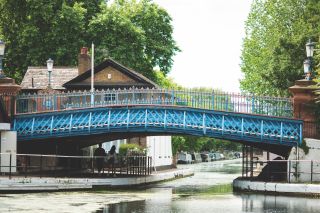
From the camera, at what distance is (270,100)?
3703 cm

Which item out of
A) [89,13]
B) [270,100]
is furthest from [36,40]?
[270,100]

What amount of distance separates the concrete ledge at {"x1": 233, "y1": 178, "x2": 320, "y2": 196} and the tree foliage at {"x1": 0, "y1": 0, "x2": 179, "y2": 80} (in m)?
28.5

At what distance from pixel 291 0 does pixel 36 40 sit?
73.9 feet

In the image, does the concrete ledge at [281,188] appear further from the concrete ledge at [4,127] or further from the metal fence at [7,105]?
the metal fence at [7,105]

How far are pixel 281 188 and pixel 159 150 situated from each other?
30.1m

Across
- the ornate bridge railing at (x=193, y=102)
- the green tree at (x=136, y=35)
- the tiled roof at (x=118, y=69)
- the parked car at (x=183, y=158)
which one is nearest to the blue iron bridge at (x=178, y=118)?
the ornate bridge railing at (x=193, y=102)

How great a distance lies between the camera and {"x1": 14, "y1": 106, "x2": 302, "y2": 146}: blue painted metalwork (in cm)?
3600

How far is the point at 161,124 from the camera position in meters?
36.8

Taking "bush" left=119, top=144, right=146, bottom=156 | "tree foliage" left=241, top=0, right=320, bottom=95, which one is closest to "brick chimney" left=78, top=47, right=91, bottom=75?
"bush" left=119, top=144, right=146, bottom=156

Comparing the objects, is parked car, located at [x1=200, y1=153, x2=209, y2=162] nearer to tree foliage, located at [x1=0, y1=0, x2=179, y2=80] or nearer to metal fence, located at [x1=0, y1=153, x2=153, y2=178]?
tree foliage, located at [x1=0, y1=0, x2=179, y2=80]

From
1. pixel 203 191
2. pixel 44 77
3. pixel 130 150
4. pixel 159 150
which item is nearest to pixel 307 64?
pixel 203 191

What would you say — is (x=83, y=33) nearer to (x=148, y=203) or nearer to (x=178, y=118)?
(x=178, y=118)

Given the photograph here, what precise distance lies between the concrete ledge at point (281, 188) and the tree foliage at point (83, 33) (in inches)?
1121

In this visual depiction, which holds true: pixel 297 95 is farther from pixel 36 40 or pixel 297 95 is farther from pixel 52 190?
pixel 36 40
